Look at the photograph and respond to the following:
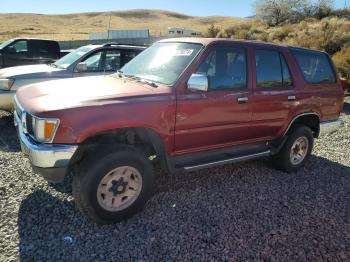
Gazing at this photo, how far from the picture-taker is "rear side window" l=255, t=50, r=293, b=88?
4.97m

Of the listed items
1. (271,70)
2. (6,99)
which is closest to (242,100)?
(271,70)

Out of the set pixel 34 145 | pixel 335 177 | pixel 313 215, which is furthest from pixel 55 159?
pixel 335 177

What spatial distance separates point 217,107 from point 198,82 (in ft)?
1.76

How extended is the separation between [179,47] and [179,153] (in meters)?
1.35

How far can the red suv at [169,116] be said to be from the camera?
3584 millimetres

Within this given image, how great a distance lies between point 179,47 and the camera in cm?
467

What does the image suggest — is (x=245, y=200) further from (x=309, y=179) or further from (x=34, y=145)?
(x=34, y=145)

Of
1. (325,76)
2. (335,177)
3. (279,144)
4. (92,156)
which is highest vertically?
(325,76)

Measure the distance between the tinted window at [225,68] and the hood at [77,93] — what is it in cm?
73

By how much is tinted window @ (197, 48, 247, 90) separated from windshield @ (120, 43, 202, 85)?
0.71 ft

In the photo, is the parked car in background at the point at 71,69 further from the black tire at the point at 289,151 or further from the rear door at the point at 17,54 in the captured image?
the black tire at the point at 289,151

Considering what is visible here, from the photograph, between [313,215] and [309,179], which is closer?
[313,215]

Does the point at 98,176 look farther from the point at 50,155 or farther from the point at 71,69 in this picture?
the point at 71,69

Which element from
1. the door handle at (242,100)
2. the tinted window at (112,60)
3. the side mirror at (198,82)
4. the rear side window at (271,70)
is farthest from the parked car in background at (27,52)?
the side mirror at (198,82)
